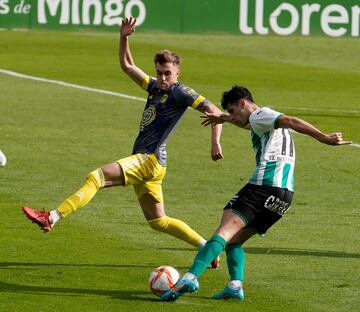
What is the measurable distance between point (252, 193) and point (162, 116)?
194 centimetres

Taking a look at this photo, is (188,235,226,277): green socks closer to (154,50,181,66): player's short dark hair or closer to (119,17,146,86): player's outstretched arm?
(154,50,181,66): player's short dark hair

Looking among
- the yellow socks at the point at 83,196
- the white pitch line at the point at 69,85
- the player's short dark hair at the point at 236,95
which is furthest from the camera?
the white pitch line at the point at 69,85

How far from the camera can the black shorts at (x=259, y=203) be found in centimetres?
1071

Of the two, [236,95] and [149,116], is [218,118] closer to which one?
[236,95]

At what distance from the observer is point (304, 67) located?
36.7 metres

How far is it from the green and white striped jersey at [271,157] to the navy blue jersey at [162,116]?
1545 mm

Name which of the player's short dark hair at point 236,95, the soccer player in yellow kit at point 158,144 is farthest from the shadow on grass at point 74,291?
the player's short dark hair at point 236,95

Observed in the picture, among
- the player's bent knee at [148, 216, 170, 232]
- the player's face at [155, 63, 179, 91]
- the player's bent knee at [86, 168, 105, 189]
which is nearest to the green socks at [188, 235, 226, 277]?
the player's bent knee at [86, 168, 105, 189]

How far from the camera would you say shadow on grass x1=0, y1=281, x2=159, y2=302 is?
35.8 ft

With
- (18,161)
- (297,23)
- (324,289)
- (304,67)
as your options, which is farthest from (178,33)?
(324,289)

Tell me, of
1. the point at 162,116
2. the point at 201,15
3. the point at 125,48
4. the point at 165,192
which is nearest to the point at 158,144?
the point at 162,116

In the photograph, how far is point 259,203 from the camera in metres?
10.7

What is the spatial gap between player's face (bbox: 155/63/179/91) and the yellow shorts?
28.6 inches

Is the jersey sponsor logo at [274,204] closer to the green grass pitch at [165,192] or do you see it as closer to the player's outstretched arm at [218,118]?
the player's outstretched arm at [218,118]
